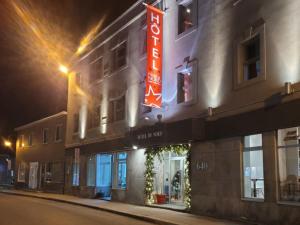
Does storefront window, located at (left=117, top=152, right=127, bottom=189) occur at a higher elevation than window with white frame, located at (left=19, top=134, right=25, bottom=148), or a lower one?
lower

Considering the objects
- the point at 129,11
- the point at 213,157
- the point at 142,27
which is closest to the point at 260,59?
the point at 213,157

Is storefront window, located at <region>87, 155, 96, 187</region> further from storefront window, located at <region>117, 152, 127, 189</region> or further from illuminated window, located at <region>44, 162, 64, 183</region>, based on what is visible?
illuminated window, located at <region>44, 162, 64, 183</region>

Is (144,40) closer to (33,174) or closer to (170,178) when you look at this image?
(170,178)

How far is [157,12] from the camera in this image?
2055cm

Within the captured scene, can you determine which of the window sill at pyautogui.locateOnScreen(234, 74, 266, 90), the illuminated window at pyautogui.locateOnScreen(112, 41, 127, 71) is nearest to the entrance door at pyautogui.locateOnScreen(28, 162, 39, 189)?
the illuminated window at pyautogui.locateOnScreen(112, 41, 127, 71)

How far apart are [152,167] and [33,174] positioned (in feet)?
72.1

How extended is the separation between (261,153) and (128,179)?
10369 millimetres

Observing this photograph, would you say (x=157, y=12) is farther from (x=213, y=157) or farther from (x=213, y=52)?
(x=213, y=157)

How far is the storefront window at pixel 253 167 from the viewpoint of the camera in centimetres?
1466

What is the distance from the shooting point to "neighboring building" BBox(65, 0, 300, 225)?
44.9 feet

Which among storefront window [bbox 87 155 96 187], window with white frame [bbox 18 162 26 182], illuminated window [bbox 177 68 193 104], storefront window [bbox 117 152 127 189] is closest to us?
illuminated window [bbox 177 68 193 104]

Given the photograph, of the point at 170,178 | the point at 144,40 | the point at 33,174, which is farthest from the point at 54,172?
the point at 170,178

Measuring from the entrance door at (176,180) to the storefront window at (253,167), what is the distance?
5.25m

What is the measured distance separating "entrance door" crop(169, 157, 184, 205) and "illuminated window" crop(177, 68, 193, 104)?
2859 mm
